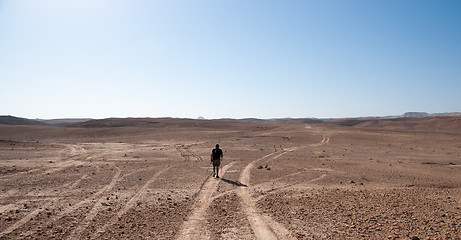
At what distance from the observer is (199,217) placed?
28.2ft

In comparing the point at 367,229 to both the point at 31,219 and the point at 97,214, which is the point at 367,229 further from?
the point at 31,219

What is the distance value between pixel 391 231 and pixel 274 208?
355 cm

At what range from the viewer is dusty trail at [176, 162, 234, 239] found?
7.28 meters

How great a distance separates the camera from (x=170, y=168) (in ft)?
57.5

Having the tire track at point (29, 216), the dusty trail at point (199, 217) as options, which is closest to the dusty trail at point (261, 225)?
the dusty trail at point (199, 217)

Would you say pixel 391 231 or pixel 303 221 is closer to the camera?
pixel 391 231

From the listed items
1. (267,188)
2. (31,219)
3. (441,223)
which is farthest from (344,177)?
(31,219)

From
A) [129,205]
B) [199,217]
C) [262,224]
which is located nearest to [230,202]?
[199,217]

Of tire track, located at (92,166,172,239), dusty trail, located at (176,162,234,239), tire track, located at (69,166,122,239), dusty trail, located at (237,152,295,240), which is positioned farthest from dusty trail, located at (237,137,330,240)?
tire track, located at (69,166,122,239)

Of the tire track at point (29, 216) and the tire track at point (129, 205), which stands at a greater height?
the tire track at point (29, 216)

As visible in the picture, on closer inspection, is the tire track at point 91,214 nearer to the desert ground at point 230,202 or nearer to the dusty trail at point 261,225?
the desert ground at point 230,202

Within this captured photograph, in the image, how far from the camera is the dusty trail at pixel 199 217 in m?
7.28

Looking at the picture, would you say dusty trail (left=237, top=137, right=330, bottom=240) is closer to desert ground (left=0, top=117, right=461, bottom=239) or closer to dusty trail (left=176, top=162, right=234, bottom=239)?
desert ground (left=0, top=117, right=461, bottom=239)

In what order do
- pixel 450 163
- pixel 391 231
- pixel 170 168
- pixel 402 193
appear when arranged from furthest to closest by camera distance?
pixel 450 163 → pixel 170 168 → pixel 402 193 → pixel 391 231
